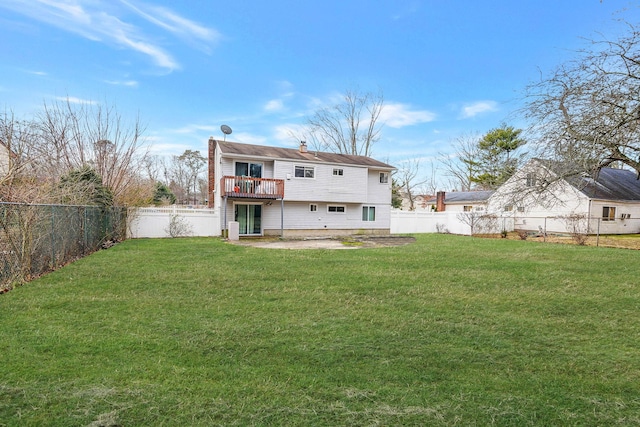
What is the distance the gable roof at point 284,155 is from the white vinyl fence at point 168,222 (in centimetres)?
382

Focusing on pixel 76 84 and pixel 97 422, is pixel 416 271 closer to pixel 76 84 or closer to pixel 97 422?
pixel 97 422

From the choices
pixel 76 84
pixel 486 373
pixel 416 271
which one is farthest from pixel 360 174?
pixel 486 373

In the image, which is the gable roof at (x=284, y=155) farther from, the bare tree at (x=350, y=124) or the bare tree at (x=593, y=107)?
the bare tree at (x=593, y=107)

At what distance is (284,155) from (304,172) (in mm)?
1655

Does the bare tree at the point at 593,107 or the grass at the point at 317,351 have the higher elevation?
the bare tree at the point at 593,107

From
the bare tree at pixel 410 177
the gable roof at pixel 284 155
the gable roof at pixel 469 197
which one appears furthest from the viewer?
the bare tree at pixel 410 177

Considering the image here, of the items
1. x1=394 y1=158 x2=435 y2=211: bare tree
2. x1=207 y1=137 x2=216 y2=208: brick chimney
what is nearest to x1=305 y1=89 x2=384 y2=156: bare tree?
x1=394 y1=158 x2=435 y2=211: bare tree

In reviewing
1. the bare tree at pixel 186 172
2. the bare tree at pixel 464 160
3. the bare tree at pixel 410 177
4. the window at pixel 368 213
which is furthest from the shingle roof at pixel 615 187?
the bare tree at pixel 186 172

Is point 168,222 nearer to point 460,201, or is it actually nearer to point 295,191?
point 295,191

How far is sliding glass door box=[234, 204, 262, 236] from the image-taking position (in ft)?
63.1

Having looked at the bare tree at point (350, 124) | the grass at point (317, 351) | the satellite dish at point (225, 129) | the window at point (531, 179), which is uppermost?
the bare tree at point (350, 124)

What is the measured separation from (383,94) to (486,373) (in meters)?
31.8

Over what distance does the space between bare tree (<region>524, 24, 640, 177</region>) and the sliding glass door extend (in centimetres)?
1444

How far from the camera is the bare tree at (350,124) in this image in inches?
1275
